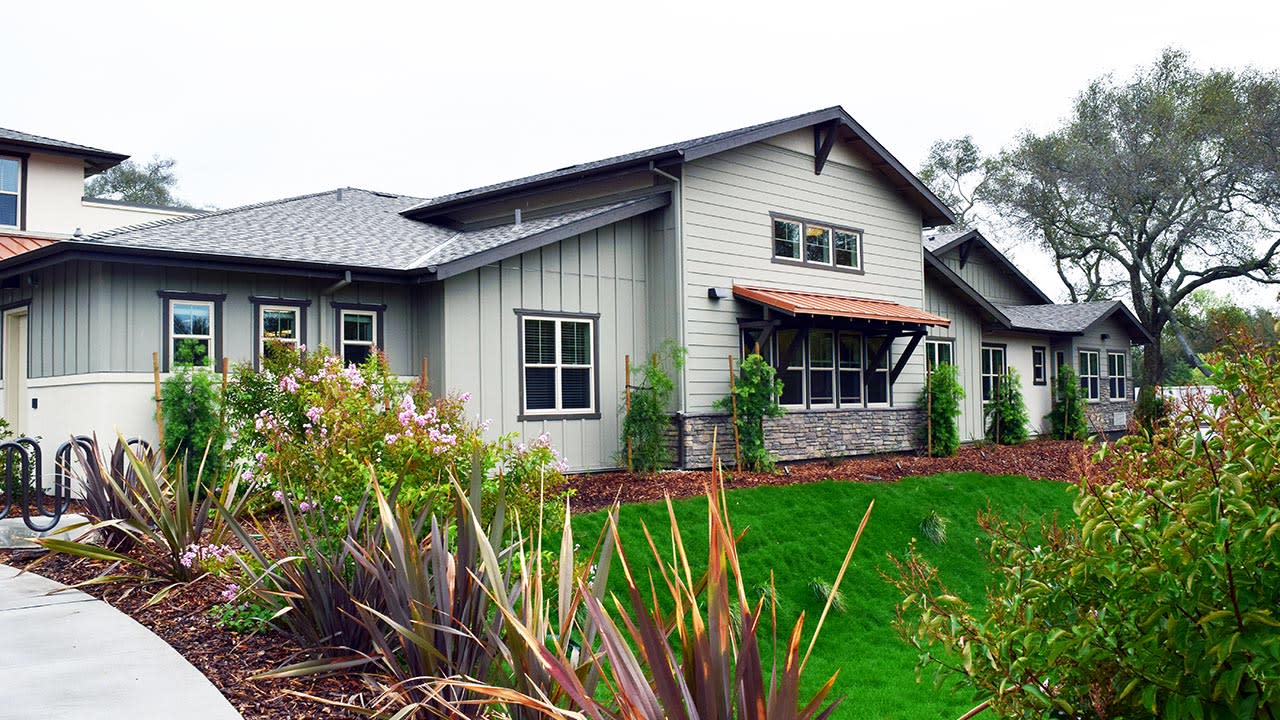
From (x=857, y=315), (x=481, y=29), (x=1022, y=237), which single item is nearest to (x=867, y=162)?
(x=857, y=315)

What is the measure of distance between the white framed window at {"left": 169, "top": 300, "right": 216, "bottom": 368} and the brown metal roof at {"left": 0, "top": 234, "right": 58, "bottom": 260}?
601 centimetres

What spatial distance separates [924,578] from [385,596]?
94.6 inches

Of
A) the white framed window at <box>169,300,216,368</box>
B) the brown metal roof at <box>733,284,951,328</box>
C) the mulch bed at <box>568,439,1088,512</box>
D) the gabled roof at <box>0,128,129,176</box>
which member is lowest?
the mulch bed at <box>568,439,1088,512</box>

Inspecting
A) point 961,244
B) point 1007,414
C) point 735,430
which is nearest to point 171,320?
point 735,430

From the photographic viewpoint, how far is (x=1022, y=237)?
36.0 meters

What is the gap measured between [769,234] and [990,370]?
851cm

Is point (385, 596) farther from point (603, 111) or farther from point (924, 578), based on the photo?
point (603, 111)

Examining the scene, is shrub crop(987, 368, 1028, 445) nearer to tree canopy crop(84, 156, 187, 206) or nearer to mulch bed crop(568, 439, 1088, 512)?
mulch bed crop(568, 439, 1088, 512)

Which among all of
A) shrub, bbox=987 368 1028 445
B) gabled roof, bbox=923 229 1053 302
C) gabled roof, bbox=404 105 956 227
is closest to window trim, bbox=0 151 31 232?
gabled roof, bbox=404 105 956 227

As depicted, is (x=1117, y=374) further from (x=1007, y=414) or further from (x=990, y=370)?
(x=1007, y=414)

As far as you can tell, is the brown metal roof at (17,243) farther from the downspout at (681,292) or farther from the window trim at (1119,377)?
the window trim at (1119,377)

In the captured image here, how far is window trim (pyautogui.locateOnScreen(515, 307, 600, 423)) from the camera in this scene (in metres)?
13.5

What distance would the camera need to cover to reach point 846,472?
15.4 metres

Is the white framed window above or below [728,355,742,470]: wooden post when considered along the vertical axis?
above
